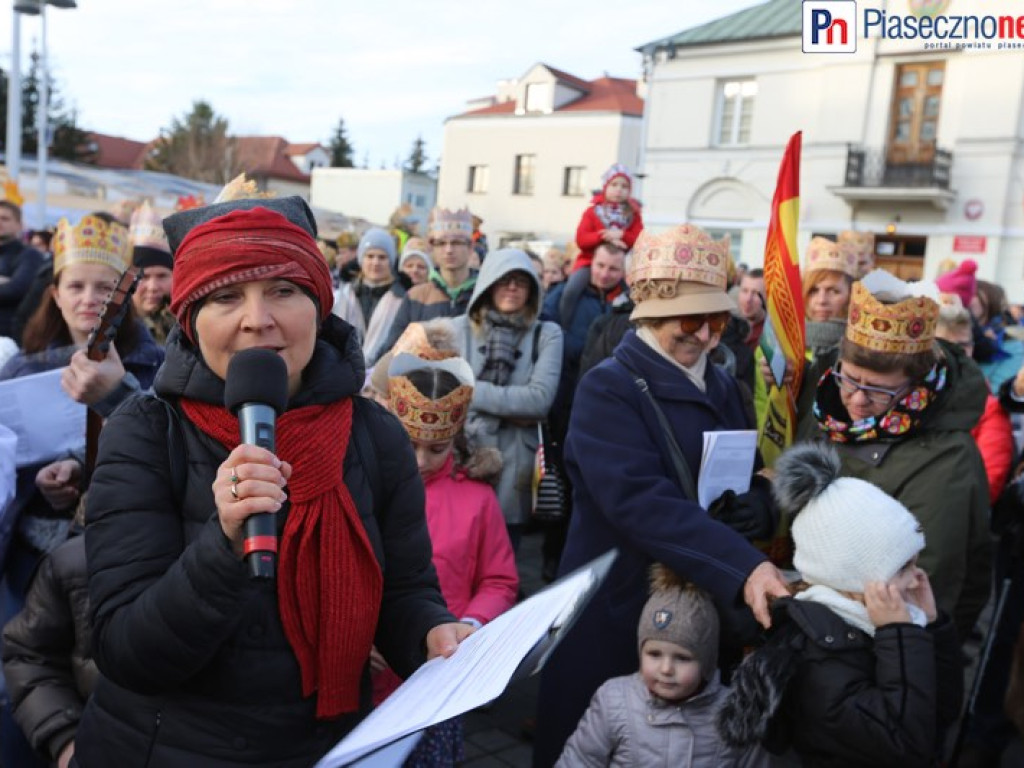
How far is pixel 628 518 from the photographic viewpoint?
9.17 ft

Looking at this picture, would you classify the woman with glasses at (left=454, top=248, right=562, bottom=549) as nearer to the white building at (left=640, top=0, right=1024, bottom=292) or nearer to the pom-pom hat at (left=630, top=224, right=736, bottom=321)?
the pom-pom hat at (left=630, top=224, right=736, bottom=321)

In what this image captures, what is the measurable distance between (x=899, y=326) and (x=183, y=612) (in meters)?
2.57

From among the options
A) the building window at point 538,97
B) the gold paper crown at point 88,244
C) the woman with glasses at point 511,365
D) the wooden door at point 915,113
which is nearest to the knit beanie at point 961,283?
the woman with glasses at point 511,365

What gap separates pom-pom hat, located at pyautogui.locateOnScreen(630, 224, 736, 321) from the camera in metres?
2.93

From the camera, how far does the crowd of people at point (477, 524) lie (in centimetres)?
160

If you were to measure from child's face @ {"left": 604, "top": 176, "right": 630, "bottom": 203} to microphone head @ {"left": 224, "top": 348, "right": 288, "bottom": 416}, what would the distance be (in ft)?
19.7

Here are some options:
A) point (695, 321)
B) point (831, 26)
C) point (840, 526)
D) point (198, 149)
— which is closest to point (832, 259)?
point (695, 321)

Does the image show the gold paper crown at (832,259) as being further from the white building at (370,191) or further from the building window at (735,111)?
the white building at (370,191)

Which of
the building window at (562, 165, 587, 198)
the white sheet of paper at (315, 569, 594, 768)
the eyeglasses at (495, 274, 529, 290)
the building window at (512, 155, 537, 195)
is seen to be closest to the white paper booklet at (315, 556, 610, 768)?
the white sheet of paper at (315, 569, 594, 768)

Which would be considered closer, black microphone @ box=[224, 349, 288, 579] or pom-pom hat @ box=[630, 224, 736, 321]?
black microphone @ box=[224, 349, 288, 579]

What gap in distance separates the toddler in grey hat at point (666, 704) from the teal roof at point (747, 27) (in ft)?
84.5

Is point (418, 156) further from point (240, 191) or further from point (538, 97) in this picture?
point (240, 191)

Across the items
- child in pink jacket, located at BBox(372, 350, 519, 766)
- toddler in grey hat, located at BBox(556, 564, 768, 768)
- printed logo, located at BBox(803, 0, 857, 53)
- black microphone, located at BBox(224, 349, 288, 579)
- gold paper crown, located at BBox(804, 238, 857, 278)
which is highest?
printed logo, located at BBox(803, 0, 857, 53)

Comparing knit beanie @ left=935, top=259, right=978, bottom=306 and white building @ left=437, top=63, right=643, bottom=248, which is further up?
white building @ left=437, top=63, right=643, bottom=248
